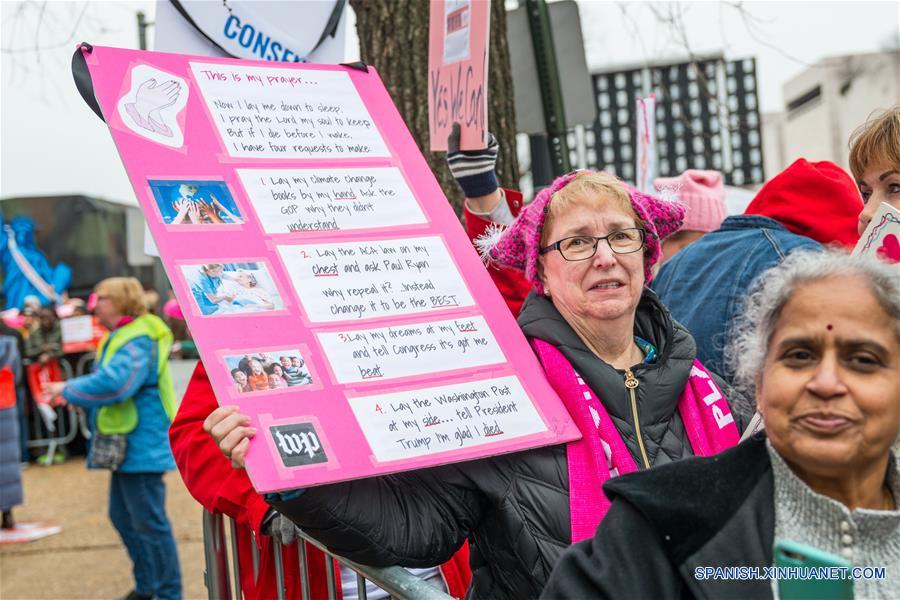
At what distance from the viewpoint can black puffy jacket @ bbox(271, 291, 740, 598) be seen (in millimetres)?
2008

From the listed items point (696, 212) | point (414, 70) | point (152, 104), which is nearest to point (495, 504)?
point (152, 104)

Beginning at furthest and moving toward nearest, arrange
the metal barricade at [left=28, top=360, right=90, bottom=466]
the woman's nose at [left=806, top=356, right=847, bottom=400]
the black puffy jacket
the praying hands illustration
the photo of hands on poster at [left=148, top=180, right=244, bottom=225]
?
the metal barricade at [left=28, top=360, right=90, bottom=466]
the praying hands illustration
the photo of hands on poster at [left=148, top=180, right=244, bottom=225]
the black puffy jacket
the woman's nose at [left=806, top=356, right=847, bottom=400]

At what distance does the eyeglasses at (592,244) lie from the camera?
2324mm

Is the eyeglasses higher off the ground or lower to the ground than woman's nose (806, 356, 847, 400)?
higher

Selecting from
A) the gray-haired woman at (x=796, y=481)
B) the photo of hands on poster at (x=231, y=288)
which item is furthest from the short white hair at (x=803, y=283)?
the photo of hands on poster at (x=231, y=288)

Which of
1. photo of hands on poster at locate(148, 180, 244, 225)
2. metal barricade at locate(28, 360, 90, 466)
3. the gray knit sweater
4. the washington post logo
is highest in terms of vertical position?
photo of hands on poster at locate(148, 180, 244, 225)

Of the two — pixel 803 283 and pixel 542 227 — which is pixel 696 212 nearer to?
pixel 542 227

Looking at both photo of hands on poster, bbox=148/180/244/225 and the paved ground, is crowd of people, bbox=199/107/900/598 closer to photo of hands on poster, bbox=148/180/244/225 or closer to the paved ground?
photo of hands on poster, bbox=148/180/244/225

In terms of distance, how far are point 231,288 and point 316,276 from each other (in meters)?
0.22

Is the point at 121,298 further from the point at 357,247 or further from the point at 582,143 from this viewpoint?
the point at 582,143

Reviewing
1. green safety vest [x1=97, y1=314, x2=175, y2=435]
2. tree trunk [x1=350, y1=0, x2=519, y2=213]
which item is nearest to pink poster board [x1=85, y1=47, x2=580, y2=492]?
tree trunk [x1=350, y1=0, x2=519, y2=213]

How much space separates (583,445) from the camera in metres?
2.15

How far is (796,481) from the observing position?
4.60 ft

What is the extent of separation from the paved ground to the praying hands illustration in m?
4.77
